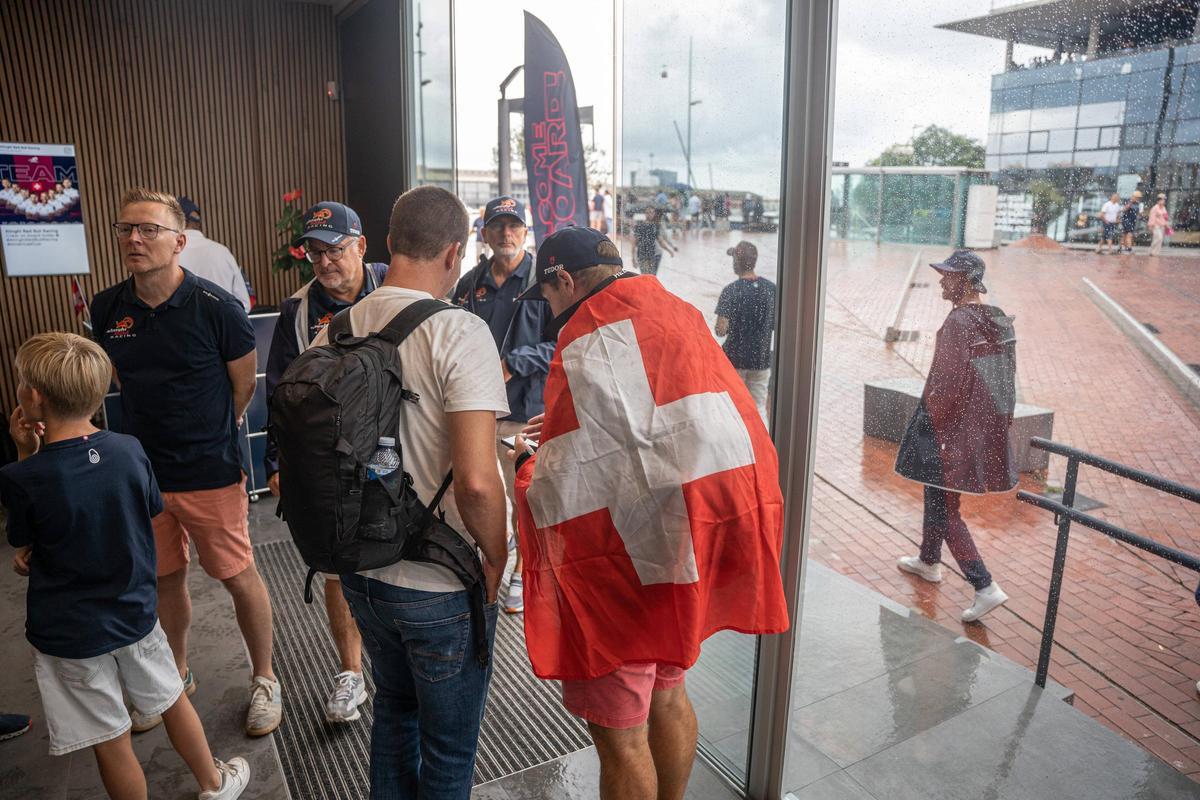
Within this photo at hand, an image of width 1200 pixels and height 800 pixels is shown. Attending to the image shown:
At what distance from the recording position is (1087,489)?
1.46 m

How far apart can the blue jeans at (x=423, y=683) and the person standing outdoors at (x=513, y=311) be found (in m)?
1.34

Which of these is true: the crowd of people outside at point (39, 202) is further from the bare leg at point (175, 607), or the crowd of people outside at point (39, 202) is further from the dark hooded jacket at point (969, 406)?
the dark hooded jacket at point (969, 406)

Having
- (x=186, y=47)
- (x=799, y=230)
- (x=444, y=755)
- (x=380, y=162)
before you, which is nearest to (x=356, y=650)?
(x=444, y=755)

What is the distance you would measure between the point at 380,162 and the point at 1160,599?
5637mm

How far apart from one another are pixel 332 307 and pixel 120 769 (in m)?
1.45

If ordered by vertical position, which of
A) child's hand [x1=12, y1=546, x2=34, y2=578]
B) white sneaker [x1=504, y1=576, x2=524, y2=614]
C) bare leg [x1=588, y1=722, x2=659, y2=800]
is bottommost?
white sneaker [x1=504, y1=576, x2=524, y2=614]

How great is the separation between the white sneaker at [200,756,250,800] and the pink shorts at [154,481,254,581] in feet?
1.85

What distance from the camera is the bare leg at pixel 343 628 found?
268 cm

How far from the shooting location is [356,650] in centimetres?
278

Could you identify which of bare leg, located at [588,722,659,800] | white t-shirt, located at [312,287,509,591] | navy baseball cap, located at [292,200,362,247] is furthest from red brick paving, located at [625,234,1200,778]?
navy baseball cap, located at [292,200,362,247]

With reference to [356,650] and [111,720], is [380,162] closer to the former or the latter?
[356,650]

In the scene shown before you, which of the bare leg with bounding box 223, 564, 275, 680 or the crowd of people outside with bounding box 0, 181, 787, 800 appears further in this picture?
the bare leg with bounding box 223, 564, 275, 680

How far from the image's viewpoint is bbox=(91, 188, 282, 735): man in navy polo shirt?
2.42 meters

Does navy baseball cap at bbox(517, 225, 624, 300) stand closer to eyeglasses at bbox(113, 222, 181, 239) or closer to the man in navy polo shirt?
the man in navy polo shirt
